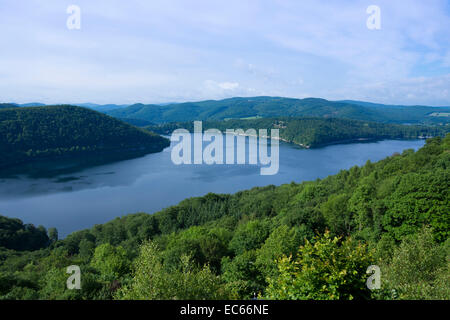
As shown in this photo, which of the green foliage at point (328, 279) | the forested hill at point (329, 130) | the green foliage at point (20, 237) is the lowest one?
the green foliage at point (20, 237)

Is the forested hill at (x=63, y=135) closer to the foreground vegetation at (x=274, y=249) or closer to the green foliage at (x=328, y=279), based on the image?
the foreground vegetation at (x=274, y=249)

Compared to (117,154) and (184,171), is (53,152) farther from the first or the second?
(184,171)

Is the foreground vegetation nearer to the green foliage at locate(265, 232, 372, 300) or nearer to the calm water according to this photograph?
the green foliage at locate(265, 232, 372, 300)

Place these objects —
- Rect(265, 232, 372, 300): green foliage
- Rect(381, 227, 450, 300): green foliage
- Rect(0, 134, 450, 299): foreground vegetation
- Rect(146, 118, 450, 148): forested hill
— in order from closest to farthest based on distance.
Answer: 1. Rect(265, 232, 372, 300): green foliage
2. Rect(0, 134, 450, 299): foreground vegetation
3. Rect(381, 227, 450, 300): green foliage
4. Rect(146, 118, 450, 148): forested hill

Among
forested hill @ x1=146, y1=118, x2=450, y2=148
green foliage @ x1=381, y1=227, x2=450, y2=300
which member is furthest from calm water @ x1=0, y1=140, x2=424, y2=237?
forested hill @ x1=146, y1=118, x2=450, y2=148

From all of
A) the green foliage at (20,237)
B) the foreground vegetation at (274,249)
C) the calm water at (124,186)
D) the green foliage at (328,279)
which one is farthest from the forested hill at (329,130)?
the green foliage at (328,279)

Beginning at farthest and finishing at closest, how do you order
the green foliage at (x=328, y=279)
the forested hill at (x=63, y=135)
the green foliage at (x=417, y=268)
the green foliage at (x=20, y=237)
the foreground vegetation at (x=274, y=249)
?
1. the forested hill at (x=63, y=135)
2. the green foliage at (x=20, y=237)
3. the green foliage at (x=417, y=268)
4. the foreground vegetation at (x=274, y=249)
5. the green foliage at (x=328, y=279)

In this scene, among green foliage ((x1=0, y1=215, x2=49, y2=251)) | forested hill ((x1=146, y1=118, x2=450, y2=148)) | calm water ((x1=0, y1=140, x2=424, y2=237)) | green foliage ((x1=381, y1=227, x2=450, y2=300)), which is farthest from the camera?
forested hill ((x1=146, y1=118, x2=450, y2=148))
